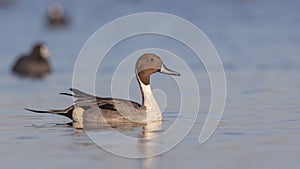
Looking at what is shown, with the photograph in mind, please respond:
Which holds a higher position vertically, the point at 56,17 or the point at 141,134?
the point at 56,17

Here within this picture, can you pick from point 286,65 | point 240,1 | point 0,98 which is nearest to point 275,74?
point 286,65

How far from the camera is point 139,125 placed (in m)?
11.6

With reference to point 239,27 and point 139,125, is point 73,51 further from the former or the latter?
point 139,125

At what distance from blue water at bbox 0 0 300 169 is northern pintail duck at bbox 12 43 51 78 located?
24 cm

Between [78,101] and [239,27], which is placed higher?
[239,27]

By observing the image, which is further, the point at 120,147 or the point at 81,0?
the point at 81,0

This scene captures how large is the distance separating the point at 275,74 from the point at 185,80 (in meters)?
2.18

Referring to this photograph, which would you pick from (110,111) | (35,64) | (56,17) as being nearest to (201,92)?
(110,111)

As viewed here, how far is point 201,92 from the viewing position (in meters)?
14.6

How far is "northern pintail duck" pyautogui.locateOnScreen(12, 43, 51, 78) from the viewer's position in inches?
746

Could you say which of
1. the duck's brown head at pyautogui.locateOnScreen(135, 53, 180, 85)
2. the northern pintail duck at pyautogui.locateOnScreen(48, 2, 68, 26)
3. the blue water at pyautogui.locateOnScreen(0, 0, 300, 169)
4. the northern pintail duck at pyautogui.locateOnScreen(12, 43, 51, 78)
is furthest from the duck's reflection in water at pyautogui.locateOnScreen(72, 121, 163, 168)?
the northern pintail duck at pyautogui.locateOnScreen(48, 2, 68, 26)

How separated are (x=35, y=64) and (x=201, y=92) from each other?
20.3ft

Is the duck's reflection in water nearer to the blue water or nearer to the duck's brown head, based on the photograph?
the blue water

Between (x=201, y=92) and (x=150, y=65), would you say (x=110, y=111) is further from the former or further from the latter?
(x=201, y=92)
